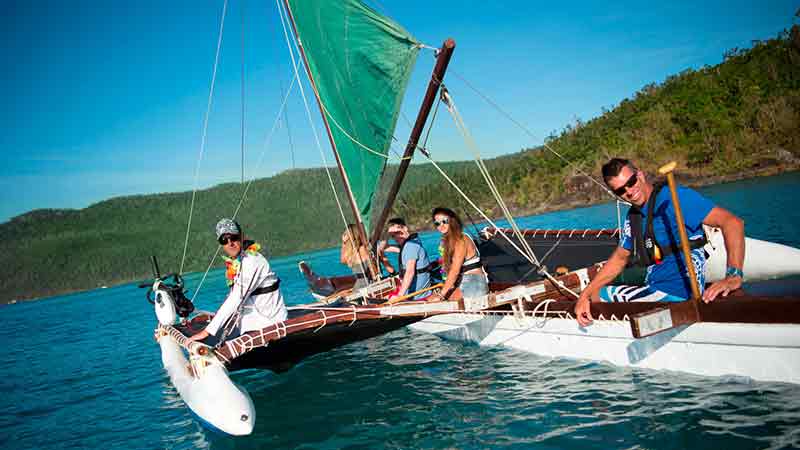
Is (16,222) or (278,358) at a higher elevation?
(16,222)

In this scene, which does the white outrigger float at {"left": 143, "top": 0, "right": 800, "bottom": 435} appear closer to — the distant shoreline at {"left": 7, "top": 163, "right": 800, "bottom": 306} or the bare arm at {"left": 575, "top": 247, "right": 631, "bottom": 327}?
the bare arm at {"left": 575, "top": 247, "right": 631, "bottom": 327}

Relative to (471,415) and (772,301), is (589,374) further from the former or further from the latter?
(772,301)

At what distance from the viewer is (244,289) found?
215 inches

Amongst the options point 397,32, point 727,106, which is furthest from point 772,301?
point 727,106

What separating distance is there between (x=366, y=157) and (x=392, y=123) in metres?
0.81

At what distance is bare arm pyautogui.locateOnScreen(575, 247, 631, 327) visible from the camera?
4426 mm

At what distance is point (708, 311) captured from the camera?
400 centimetres

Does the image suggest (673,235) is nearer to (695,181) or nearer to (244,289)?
(244,289)

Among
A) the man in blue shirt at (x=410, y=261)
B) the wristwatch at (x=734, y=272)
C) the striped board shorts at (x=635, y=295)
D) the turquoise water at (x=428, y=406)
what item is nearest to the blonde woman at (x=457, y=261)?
the man in blue shirt at (x=410, y=261)

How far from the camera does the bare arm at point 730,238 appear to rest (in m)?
3.61

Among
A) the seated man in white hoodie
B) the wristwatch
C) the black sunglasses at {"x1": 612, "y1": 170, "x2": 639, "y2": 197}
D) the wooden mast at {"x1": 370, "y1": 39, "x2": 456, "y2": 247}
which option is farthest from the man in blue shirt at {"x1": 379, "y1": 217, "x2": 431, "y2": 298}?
the wristwatch

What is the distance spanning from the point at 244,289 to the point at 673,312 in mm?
4091

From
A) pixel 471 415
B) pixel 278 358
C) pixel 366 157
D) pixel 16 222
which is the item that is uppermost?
pixel 16 222

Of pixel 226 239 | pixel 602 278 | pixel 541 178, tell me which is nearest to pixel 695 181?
pixel 541 178
